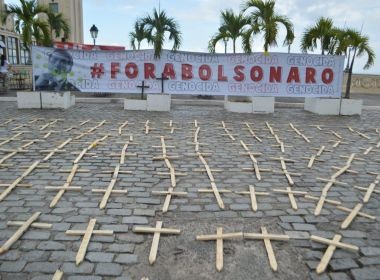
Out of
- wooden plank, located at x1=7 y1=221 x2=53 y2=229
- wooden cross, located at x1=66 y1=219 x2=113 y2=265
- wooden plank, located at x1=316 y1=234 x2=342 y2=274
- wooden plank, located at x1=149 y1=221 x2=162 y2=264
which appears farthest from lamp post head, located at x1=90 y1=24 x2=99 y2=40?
wooden plank, located at x1=316 y1=234 x2=342 y2=274

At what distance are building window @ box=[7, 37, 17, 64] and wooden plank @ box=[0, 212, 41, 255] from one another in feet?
109

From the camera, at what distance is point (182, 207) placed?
4.38 m

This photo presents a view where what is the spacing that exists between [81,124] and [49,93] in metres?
3.44

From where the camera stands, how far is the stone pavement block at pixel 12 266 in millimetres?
3062

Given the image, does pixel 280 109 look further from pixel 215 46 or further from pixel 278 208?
pixel 278 208

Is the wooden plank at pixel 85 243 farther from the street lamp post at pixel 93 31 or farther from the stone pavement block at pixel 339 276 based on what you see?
the street lamp post at pixel 93 31

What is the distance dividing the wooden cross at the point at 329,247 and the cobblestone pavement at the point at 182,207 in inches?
1.6

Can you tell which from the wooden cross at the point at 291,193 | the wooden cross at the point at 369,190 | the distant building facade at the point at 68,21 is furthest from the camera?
the distant building facade at the point at 68,21

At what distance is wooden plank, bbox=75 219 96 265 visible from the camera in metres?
3.21

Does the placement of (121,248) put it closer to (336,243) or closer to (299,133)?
(336,243)

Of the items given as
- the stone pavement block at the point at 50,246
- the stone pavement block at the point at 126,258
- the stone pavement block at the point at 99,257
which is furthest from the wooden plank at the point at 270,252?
the stone pavement block at the point at 50,246

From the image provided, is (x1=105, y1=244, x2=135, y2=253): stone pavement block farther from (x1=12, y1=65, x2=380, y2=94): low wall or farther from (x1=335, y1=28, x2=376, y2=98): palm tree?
(x1=12, y1=65, x2=380, y2=94): low wall

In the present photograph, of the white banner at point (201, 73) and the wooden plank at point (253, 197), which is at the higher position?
the white banner at point (201, 73)

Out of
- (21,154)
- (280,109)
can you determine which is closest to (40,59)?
(21,154)
